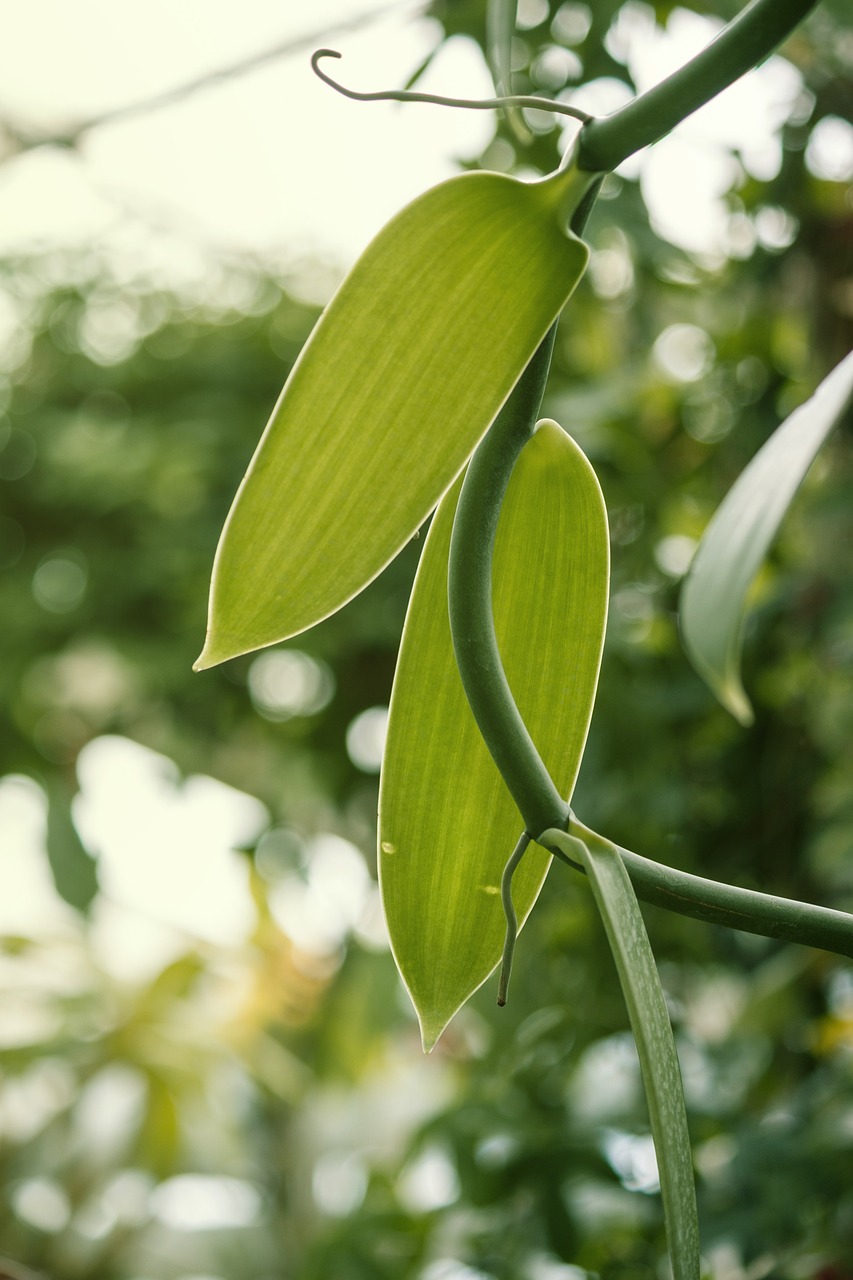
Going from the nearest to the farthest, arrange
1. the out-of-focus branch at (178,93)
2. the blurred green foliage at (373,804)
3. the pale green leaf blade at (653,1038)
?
the pale green leaf blade at (653,1038) → the blurred green foliage at (373,804) → the out-of-focus branch at (178,93)

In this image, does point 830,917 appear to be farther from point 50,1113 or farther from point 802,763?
point 50,1113

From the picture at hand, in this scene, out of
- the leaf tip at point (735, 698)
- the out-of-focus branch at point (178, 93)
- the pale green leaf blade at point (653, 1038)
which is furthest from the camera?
the out-of-focus branch at point (178, 93)

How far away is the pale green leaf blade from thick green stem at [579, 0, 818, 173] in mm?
81

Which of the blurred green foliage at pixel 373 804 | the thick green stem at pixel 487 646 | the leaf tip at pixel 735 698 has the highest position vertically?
the thick green stem at pixel 487 646

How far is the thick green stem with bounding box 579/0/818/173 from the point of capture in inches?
4.5

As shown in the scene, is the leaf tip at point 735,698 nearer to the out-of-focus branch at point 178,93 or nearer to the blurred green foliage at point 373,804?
the blurred green foliage at point 373,804


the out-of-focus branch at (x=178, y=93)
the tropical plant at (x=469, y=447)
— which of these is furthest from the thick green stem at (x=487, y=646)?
the out-of-focus branch at (x=178, y=93)

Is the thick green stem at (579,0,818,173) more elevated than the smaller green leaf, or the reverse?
the thick green stem at (579,0,818,173)

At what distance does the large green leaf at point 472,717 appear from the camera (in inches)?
6.3

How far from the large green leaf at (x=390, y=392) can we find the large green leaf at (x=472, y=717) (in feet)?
0.08

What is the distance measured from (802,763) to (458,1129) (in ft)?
1.01

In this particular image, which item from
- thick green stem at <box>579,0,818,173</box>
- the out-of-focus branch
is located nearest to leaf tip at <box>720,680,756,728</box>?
thick green stem at <box>579,0,818,173</box>

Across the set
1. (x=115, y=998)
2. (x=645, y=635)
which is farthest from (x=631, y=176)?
(x=115, y=998)

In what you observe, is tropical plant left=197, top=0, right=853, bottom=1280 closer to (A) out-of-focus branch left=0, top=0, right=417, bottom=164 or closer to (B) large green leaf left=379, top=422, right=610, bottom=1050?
(B) large green leaf left=379, top=422, right=610, bottom=1050
